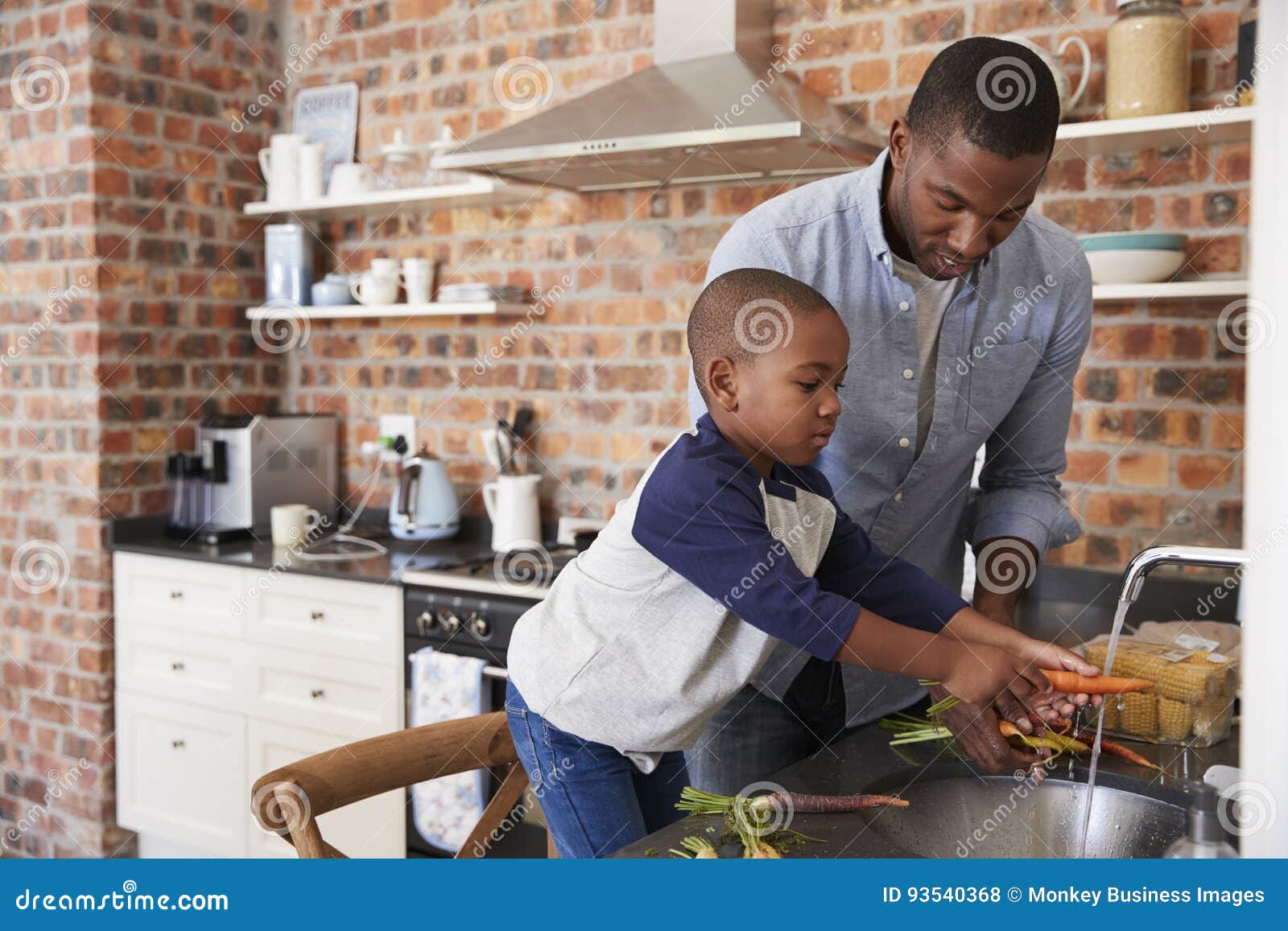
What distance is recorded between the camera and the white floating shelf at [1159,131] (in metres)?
2.11

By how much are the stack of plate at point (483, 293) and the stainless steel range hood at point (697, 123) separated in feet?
1.33

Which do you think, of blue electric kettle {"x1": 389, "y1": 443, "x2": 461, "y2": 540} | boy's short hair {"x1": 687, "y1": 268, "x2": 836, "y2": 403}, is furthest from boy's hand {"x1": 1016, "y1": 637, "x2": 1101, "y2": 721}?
blue electric kettle {"x1": 389, "y1": 443, "x2": 461, "y2": 540}

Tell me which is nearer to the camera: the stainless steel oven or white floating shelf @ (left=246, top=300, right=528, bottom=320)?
the stainless steel oven

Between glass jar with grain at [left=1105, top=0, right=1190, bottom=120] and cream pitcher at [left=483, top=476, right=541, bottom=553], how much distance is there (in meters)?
1.64

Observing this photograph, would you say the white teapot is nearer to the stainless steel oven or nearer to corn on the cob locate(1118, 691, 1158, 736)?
corn on the cob locate(1118, 691, 1158, 736)

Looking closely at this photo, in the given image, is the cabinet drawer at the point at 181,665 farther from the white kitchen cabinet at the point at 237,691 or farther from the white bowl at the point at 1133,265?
the white bowl at the point at 1133,265

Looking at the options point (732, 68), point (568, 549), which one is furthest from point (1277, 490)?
point (568, 549)

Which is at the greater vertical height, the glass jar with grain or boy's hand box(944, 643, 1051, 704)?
the glass jar with grain

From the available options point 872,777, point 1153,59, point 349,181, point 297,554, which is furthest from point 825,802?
point 349,181

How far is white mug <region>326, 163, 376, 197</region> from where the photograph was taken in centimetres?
331

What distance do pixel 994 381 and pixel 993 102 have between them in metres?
0.42

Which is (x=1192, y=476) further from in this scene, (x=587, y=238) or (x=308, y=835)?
(x=308, y=835)

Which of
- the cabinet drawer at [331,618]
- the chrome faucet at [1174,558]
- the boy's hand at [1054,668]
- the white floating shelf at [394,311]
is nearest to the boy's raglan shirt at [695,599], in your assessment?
the boy's hand at [1054,668]

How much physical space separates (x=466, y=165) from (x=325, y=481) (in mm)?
1342
